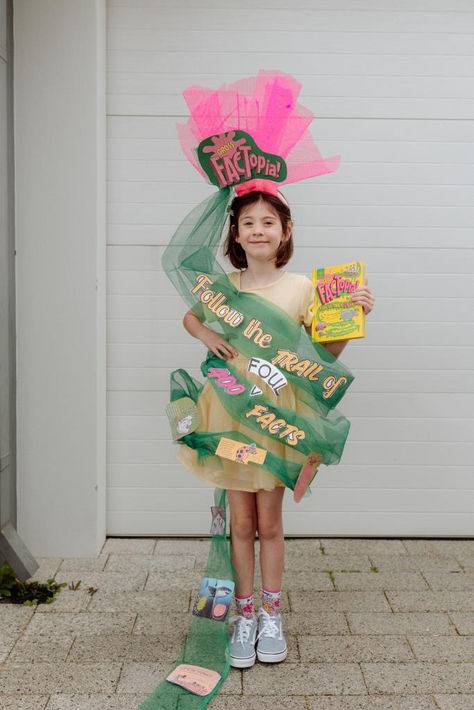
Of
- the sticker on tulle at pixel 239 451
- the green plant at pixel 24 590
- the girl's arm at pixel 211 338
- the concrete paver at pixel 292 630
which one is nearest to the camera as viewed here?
the concrete paver at pixel 292 630

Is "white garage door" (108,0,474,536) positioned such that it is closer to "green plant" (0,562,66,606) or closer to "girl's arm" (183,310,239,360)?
"green plant" (0,562,66,606)

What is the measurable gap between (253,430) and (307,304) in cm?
52

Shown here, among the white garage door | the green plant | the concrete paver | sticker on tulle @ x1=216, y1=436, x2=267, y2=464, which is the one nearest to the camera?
the concrete paver

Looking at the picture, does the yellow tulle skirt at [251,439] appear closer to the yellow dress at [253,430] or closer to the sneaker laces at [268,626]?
the yellow dress at [253,430]

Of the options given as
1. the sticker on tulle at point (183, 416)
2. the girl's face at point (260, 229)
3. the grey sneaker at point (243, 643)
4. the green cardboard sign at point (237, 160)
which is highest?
the green cardboard sign at point (237, 160)

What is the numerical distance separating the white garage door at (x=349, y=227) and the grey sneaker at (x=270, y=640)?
1261 millimetres

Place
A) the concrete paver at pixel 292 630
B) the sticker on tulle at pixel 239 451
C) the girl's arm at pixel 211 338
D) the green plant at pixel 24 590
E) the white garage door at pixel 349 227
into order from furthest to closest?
the white garage door at pixel 349 227, the green plant at pixel 24 590, the girl's arm at pixel 211 338, the sticker on tulle at pixel 239 451, the concrete paver at pixel 292 630

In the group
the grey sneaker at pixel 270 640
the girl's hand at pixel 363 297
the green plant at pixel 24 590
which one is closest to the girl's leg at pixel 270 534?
the grey sneaker at pixel 270 640

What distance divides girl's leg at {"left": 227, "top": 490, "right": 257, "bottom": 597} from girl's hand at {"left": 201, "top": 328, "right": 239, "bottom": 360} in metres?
0.53

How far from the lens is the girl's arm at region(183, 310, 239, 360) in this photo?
299 centimetres

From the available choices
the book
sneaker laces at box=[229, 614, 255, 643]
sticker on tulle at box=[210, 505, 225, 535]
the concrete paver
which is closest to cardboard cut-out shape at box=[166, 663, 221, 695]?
the concrete paver

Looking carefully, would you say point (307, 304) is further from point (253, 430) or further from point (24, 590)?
point (24, 590)

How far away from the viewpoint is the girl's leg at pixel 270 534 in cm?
306

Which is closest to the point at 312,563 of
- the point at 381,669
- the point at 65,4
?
the point at 381,669
